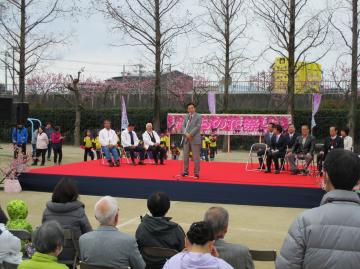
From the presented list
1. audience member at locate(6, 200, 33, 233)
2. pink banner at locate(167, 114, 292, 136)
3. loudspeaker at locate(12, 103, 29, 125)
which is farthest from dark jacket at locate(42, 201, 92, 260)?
pink banner at locate(167, 114, 292, 136)

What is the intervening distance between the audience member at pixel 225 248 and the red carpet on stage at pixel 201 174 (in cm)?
631

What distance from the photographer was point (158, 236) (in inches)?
156

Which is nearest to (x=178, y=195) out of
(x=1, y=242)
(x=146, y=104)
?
(x=1, y=242)

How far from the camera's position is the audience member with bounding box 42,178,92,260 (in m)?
4.29

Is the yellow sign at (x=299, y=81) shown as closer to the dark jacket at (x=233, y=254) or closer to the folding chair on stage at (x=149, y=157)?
the folding chair on stage at (x=149, y=157)

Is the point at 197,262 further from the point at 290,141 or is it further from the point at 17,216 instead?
the point at 290,141

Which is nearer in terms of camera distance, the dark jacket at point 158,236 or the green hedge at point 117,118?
the dark jacket at point 158,236

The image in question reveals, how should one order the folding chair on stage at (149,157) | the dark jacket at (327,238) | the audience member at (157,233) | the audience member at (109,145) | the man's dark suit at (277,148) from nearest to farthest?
the dark jacket at (327,238) < the audience member at (157,233) < the man's dark suit at (277,148) < the audience member at (109,145) < the folding chair on stage at (149,157)

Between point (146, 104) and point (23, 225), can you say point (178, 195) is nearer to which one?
point (23, 225)

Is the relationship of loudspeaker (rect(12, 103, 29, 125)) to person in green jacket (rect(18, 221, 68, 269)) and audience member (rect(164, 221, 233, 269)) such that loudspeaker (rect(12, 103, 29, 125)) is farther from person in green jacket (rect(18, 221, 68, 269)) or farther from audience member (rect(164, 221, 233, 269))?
audience member (rect(164, 221, 233, 269))

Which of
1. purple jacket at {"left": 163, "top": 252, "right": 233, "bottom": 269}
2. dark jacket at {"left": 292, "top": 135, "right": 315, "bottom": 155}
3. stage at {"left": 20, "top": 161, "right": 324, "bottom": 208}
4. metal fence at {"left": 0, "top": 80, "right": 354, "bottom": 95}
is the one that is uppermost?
metal fence at {"left": 0, "top": 80, "right": 354, "bottom": 95}

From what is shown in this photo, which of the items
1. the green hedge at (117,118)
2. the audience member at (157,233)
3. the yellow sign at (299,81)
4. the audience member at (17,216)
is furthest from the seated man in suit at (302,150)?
the yellow sign at (299,81)

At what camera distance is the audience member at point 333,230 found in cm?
226

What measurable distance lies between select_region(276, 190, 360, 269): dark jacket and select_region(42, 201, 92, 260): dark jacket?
245cm
